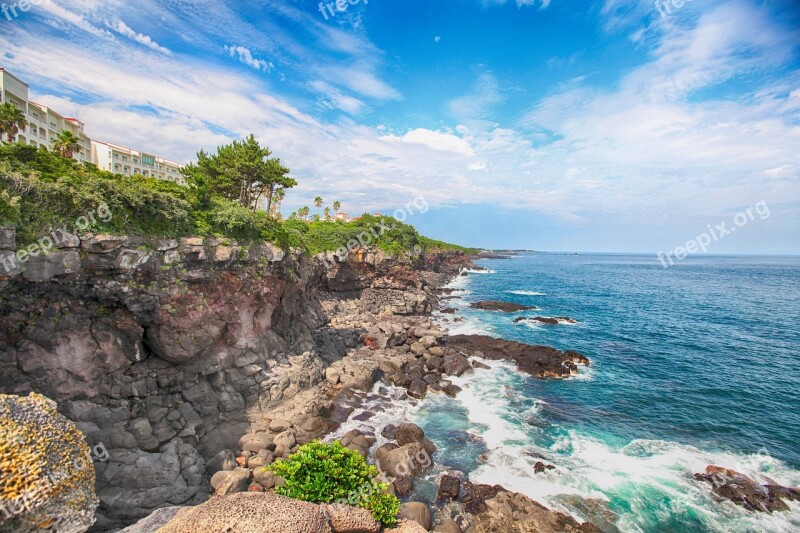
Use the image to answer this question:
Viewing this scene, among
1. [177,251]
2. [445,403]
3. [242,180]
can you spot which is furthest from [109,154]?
[445,403]

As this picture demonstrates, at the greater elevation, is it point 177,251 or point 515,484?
point 177,251

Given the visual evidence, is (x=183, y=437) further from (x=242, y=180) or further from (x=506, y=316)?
(x=506, y=316)

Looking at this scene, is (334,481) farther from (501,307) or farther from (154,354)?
(501,307)

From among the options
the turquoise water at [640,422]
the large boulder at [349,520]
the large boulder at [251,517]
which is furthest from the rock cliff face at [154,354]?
the turquoise water at [640,422]

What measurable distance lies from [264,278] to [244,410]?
894cm

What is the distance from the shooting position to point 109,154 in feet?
205

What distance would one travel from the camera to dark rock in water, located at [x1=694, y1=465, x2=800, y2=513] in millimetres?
16734

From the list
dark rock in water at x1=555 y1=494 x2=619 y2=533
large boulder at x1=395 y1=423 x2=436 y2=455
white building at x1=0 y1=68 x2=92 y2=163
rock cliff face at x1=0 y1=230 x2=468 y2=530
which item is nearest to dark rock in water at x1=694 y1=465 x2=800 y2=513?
dark rock in water at x1=555 y1=494 x2=619 y2=533

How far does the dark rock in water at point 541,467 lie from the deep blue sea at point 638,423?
272 mm

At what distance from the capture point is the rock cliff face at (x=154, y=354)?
15.6m

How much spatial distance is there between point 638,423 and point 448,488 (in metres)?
15.6

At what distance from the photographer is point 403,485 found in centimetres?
1769

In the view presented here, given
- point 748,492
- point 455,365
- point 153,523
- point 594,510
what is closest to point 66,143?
point 153,523

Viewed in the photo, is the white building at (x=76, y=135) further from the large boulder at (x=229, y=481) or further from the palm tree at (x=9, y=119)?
the large boulder at (x=229, y=481)
